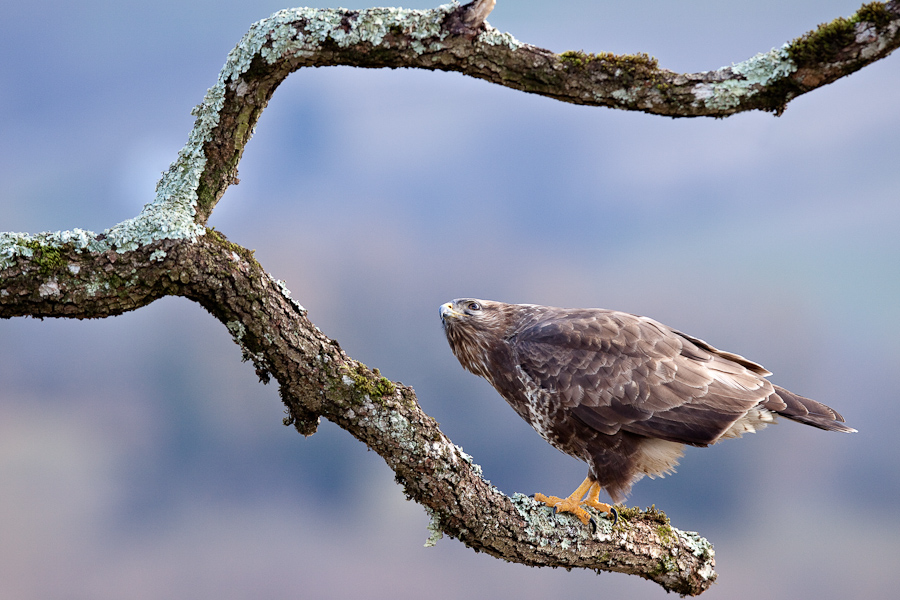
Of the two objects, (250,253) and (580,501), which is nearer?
(250,253)

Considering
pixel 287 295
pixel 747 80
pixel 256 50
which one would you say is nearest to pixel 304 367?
pixel 287 295

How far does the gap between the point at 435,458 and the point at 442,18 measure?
106 inches

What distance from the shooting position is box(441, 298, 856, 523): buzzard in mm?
5137

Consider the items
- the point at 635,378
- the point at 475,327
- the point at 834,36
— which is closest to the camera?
the point at 834,36

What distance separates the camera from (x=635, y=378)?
523 cm

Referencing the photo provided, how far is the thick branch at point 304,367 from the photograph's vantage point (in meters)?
4.07

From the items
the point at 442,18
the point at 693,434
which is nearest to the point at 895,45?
the point at 442,18

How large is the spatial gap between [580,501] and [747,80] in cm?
315

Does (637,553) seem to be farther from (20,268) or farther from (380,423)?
(20,268)

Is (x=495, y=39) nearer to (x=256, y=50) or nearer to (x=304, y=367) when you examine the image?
(x=256, y=50)

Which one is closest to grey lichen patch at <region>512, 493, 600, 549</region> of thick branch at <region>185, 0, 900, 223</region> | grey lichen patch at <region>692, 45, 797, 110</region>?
thick branch at <region>185, 0, 900, 223</region>

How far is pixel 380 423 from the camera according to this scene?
443cm

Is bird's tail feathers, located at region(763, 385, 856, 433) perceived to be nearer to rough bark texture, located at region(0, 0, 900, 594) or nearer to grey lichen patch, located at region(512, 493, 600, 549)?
grey lichen patch, located at region(512, 493, 600, 549)

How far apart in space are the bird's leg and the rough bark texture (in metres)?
0.76
